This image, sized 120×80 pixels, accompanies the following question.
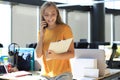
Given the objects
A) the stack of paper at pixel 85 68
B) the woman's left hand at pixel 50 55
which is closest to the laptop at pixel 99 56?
the stack of paper at pixel 85 68

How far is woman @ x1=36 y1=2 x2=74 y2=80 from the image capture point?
228cm

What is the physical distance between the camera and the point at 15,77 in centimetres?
Answer: 276

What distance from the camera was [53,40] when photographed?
92.7 inches

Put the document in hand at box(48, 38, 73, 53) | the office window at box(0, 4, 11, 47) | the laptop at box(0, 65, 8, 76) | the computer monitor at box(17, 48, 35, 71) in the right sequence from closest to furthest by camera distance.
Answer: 1. the document in hand at box(48, 38, 73, 53)
2. the laptop at box(0, 65, 8, 76)
3. the computer monitor at box(17, 48, 35, 71)
4. the office window at box(0, 4, 11, 47)

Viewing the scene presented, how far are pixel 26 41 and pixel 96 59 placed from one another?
6065 millimetres

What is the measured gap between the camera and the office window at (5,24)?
790 cm

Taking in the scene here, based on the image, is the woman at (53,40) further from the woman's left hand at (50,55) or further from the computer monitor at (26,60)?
the computer monitor at (26,60)

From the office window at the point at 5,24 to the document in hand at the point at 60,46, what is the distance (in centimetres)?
582

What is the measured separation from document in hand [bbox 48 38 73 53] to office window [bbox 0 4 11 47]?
5.82 m

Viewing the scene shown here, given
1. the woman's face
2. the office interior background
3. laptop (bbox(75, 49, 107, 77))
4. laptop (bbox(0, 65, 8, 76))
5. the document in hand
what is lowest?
laptop (bbox(0, 65, 8, 76))

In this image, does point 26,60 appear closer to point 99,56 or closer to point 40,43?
point 99,56

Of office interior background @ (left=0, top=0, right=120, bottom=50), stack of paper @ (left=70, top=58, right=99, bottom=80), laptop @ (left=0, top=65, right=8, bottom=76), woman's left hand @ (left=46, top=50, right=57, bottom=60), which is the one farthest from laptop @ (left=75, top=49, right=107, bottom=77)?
office interior background @ (left=0, top=0, right=120, bottom=50)

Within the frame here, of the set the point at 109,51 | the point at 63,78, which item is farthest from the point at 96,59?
the point at 109,51

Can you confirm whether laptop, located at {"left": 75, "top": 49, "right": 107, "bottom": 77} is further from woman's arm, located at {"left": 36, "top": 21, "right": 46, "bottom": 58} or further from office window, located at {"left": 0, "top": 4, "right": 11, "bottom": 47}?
office window, located at {"left": 0, "top": 4, "right": 11, "bottom": 47}
